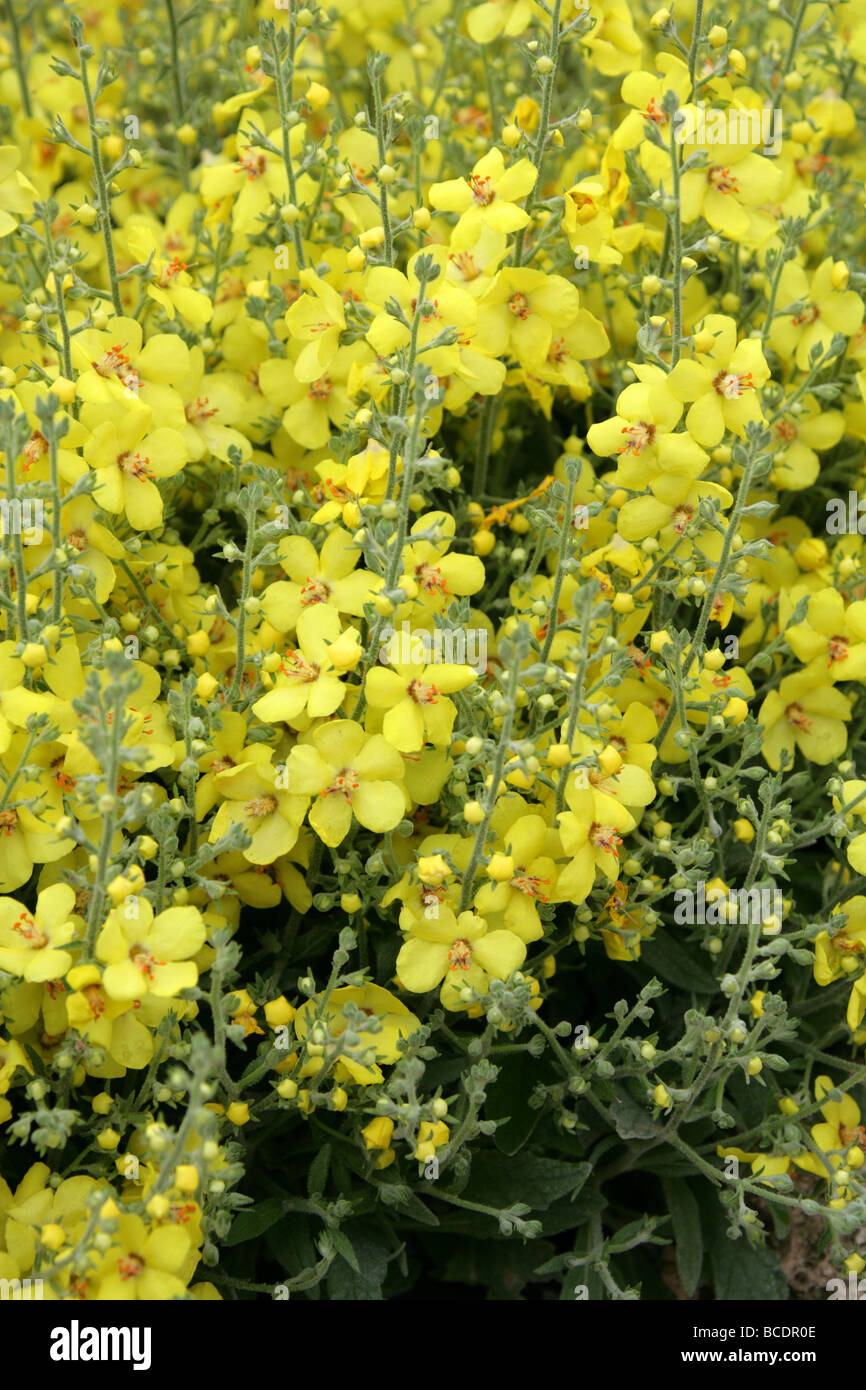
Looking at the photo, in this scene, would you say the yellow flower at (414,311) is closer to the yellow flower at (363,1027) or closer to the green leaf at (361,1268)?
the yellow flower at (363,1027)

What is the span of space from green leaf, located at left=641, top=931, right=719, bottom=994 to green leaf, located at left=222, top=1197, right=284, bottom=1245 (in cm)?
93

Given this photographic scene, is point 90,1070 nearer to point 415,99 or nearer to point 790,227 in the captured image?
point 790,227

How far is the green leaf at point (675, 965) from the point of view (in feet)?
9.20

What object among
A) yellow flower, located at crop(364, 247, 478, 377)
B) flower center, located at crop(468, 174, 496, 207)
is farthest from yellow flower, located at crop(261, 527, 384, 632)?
flower center, located at crop(468, 174, 496, 207)

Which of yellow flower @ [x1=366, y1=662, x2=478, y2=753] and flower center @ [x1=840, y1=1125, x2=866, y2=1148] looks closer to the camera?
yellow flower @ [x1=366, y1=662, x2=478, y2=753]

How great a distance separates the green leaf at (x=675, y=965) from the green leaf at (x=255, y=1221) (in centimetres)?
93

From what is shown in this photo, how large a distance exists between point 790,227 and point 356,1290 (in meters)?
2.31

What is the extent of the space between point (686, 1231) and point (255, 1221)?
942 millimetres

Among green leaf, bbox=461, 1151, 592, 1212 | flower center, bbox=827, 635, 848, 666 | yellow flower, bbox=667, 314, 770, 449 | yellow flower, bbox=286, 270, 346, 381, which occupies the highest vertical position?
yellow flower, bbox=286, 270, 346, 381

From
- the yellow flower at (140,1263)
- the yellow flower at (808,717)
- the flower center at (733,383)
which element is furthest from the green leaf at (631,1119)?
the flower center at (733,383)

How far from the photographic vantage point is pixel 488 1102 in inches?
105

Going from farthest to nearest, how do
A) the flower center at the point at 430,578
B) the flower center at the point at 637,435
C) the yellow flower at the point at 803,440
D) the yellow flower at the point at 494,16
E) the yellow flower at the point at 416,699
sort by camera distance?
the yellow flower at the point at 803,440 → the yellow flower at the point at 494,16 → the flower center at the point at 637,435 → the flower center at the point at 430,578 → the yellow flower at the point at 416,699

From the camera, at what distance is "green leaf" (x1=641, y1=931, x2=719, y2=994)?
2.80 metres

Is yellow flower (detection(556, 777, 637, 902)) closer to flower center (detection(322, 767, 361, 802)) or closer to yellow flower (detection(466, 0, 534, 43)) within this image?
flower center (detection(322, 767, 361, 802))
